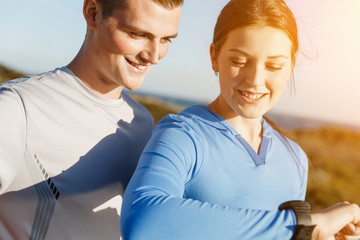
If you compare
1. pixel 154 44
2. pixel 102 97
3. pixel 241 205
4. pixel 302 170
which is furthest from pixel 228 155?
pixel 102 97

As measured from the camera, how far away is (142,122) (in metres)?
1.63

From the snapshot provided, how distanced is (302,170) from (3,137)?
0.95m

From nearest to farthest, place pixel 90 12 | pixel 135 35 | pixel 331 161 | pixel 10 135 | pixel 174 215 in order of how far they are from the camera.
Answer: pixel 174 215 → pixel 10 135 → pixel 135 35 → pixel 90 12 → pixel 331 161

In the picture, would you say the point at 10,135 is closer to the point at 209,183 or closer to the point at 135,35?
the point at 135,35

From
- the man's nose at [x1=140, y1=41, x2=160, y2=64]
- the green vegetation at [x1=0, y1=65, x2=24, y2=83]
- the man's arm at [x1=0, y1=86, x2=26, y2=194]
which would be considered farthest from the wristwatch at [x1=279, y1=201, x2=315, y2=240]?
the green vegetation at [x1=0, y1=65, x2=24, y2=83]

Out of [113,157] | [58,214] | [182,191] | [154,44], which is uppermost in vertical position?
[154,44]

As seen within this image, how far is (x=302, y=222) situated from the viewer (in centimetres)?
91

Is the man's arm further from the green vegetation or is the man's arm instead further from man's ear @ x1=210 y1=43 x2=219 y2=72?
the green vegetation

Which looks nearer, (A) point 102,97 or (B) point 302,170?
(B) point 302,170

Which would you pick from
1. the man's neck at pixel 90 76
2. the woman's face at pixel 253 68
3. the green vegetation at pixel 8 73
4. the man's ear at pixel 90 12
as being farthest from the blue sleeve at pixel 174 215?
the green vegetation at pixel 8 73

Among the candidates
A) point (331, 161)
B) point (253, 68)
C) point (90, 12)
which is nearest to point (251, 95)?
point (253, 68)

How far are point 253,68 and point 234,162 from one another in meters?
0.27

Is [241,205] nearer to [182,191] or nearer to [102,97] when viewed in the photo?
[182,191]

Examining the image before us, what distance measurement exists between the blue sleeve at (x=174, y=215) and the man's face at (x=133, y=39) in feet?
1.60
